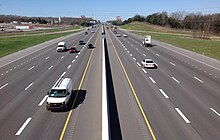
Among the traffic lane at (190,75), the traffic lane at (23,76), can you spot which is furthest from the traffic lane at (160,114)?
the traffic lane at (23,76)

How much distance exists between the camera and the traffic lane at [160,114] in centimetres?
1642

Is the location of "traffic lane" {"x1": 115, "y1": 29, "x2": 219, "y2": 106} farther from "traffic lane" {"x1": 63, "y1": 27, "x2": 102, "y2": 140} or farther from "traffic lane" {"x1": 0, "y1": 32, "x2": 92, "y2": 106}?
"traffic lane" {"x1": 0, "y1": 32, "x2": 92, "y2": 106}

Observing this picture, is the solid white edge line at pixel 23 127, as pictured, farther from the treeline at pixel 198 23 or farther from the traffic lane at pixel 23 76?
the treeline at pixel 198 23


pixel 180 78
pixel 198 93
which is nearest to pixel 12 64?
pixel 180 78

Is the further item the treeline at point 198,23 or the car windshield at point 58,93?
the treeline at point 198,23

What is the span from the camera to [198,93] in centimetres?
2569

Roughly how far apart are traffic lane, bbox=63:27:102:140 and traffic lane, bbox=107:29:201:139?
408 centimetres

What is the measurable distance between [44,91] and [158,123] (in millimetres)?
13810

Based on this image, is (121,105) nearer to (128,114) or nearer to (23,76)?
(128,114)

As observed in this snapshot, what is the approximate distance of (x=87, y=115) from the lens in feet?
63.8

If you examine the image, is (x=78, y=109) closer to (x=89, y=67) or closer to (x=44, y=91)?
(x=44, y=91)

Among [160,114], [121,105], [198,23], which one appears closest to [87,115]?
[121,105]

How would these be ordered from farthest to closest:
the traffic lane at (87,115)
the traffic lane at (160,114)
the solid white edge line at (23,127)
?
the solid white edge line at (23,127), the traffic lane at (160,114), the traffic lane at (87,115)

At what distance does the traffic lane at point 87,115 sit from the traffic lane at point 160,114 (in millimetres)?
4081
